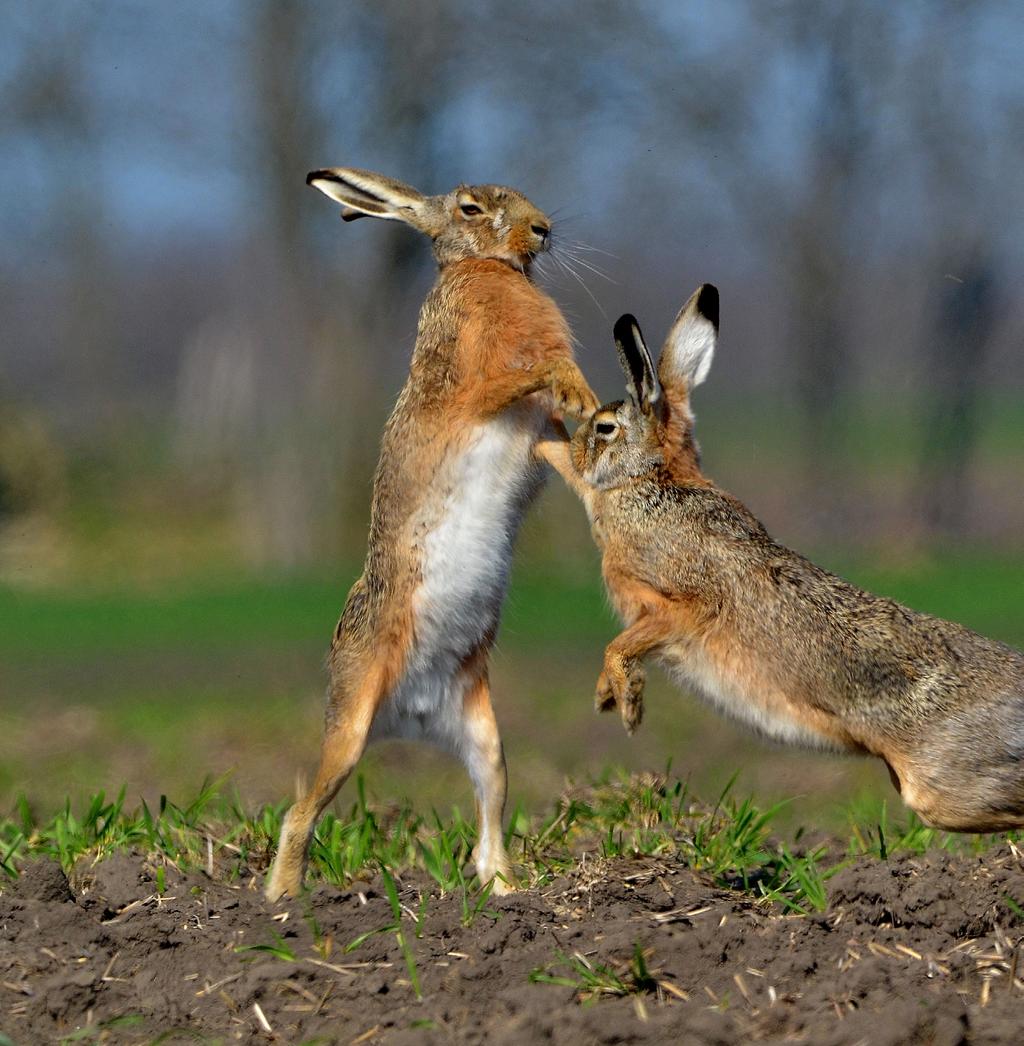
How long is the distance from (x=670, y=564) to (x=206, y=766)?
169 inches

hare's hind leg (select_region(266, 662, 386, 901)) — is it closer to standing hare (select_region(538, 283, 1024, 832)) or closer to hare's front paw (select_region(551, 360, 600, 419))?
standing hare (select_region(538, 283, 1024, 832))

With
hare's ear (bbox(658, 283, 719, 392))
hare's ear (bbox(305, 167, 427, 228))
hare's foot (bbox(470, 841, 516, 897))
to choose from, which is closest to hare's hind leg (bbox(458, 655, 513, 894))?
hare's foot (bbox(470, 841, 516, 897))

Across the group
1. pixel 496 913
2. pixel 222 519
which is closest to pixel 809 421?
pixel 222 519

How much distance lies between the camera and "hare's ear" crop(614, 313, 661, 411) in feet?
16.5

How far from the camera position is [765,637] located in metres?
4.73

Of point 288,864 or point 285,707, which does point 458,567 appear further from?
point 285,707

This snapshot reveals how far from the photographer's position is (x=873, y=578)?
16156 millimetres

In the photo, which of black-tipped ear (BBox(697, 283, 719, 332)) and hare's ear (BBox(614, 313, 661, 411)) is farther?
black-tipped ear (BBox(697, 283, 719, 332))

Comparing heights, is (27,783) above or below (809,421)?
below

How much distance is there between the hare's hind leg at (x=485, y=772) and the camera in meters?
4.86

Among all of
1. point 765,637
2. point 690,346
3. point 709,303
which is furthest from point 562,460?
point 765,637

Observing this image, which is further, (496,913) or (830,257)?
(830,257)

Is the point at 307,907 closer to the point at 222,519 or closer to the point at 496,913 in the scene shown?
the point at 496,913

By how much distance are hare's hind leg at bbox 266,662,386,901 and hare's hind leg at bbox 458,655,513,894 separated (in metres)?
0.32
